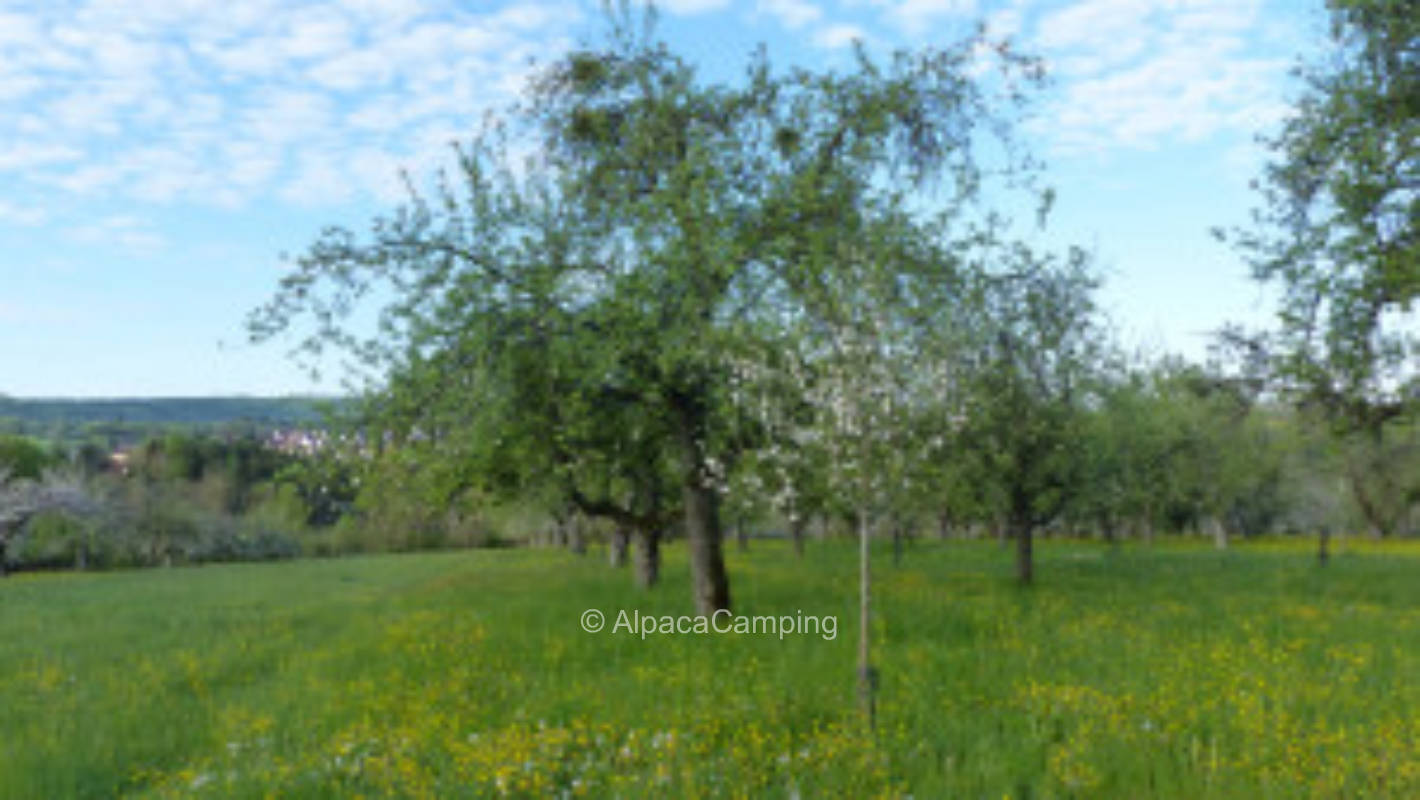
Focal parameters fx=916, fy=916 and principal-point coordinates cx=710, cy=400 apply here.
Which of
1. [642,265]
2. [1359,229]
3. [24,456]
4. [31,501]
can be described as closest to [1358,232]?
[1359,229]

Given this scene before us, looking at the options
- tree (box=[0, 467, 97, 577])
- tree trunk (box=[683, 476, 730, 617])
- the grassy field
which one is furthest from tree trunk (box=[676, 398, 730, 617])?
tree (box=[0, 467, 97, 577])

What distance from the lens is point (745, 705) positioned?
9.83 m

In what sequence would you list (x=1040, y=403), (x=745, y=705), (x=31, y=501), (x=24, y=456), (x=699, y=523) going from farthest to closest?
(x=24, y=456) < (x=31, y=501) < (x=1040, y=403) < (x=699, y=523) < (x=745, y=705)

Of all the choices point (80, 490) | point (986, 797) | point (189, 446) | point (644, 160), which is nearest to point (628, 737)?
point (986, 797)

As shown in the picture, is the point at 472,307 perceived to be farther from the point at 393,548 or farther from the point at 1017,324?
the point at 393,548

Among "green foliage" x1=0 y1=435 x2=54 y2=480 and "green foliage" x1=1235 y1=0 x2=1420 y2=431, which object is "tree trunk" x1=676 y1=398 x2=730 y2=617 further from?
"green foliage" x1=0 y1=435 x2=54 y2=480

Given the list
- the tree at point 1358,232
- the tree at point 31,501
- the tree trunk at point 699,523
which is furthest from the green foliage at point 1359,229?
the tree at point 31,501

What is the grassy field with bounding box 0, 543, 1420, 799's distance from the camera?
8008 millimetres

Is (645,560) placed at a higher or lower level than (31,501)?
higher

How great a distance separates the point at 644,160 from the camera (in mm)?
17469

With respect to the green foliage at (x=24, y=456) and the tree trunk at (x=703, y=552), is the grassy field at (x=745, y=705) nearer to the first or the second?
the tree trunk at (x=703, y=552)

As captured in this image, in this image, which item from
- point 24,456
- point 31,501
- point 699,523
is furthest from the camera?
point 24,456

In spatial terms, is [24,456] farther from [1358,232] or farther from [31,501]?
[1358,232]

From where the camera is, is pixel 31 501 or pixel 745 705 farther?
pixel 31 501
